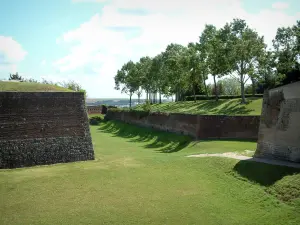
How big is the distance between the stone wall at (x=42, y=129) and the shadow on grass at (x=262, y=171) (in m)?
8.29

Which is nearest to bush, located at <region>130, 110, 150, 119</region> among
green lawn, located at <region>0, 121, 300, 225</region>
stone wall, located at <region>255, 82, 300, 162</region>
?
green lawn, located at <region>0, 121, 300, 225</region>

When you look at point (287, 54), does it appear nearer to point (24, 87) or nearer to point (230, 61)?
point (230, 61)

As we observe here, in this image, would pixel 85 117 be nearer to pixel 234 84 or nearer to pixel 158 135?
pixel 158 135

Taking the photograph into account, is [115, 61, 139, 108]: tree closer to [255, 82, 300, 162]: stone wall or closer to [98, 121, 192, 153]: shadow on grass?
[98, 121, 192, 153]: shadow on grass

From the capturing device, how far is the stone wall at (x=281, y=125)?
1249 cm

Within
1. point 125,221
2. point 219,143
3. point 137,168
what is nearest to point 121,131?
point 219,143

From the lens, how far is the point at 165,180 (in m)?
12.6

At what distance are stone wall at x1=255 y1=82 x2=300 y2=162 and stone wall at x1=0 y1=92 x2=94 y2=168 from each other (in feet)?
30.4

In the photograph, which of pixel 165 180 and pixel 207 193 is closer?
pixel 207 193

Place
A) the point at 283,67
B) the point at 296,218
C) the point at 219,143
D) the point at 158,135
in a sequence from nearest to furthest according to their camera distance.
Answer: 1. the point at 296,218
2. the point at 219,143
3. the point at 158,135
4. the point at 283,67

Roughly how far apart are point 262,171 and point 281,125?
2.47 m

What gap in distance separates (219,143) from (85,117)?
345 inches

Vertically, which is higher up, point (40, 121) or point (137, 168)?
point (40, 121)

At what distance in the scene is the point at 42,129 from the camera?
16.4 m
